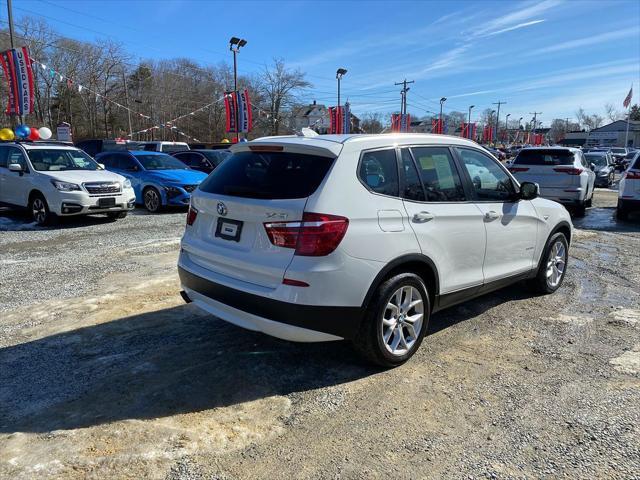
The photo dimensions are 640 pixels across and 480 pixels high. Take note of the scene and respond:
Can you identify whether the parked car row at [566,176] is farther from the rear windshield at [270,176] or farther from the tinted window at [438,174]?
the rear windshield at [270,176]

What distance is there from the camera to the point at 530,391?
3480mm

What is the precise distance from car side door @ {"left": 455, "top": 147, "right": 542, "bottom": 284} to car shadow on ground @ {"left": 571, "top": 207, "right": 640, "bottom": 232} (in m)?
6.93

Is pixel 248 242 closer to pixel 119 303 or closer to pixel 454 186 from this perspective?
pixel 454 186

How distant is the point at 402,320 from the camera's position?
3.76 meters

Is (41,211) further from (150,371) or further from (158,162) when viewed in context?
(150,371)

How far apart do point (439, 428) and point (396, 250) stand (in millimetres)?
1212

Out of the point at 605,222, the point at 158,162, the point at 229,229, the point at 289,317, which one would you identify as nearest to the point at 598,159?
the point at 605,222

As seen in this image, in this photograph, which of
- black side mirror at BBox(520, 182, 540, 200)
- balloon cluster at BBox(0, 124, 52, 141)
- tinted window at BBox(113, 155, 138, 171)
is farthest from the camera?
balloon cluster at BBox(0, 124, 52, 141)

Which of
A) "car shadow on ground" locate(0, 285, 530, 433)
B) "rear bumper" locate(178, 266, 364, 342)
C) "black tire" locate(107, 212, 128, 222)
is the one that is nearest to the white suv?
"black tire" locate(107, 212, 128, 222)

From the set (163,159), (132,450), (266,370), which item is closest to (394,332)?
(266,370)

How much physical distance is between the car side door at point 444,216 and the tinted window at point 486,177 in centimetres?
22

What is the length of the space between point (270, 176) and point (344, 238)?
78 cm

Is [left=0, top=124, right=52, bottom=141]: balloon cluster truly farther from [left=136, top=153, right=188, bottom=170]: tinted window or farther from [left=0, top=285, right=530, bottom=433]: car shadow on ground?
[left=0, top=285, right=530, bottom=433]: car shadow on ground

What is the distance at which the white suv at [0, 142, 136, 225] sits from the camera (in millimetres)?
9727
